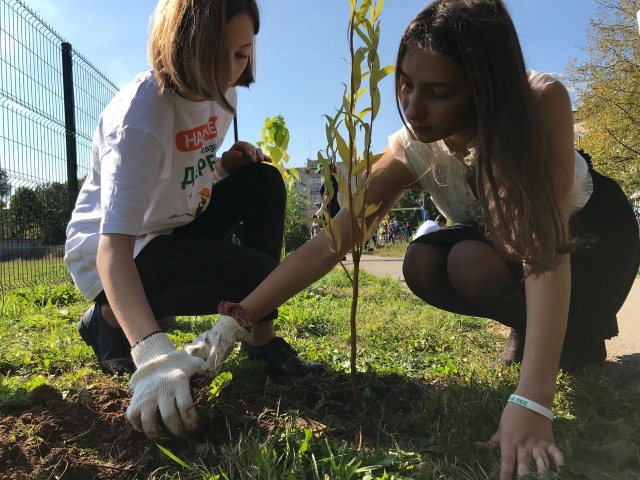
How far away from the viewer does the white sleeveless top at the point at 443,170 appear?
1.74 metres

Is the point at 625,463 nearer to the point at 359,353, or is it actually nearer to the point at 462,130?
the point at 462,130

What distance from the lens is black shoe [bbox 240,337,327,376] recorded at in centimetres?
179

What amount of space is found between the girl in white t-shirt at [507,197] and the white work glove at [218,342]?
0.04 meters

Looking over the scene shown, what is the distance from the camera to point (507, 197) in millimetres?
1282

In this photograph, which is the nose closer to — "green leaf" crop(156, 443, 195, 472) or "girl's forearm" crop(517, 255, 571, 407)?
"girl's forearm" crop(517, 255, 571, 407)

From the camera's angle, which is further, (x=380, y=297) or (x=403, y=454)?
(x=380, y=297)

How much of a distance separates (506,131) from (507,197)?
0.17m

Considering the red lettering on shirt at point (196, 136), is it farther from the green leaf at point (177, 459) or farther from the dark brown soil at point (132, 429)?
the green leaf at point (177, 459)

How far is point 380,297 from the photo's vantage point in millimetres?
4398

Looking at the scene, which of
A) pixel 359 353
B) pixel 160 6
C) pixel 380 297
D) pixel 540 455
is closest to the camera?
pixel 540 455

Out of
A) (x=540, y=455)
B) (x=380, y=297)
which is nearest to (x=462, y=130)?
(x=540, y=455)

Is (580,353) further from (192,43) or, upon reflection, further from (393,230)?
(393,230)

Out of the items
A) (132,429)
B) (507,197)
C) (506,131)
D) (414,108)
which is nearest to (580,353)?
(507,197)

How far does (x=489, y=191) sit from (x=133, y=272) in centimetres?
103
